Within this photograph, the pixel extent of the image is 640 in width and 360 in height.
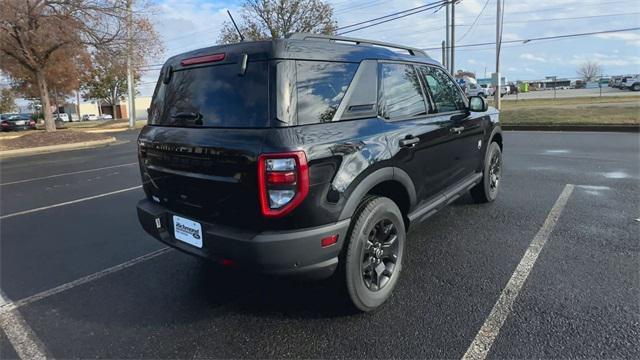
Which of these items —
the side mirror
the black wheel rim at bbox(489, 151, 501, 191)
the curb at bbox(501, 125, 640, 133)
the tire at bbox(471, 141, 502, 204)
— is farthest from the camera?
the curb at bbox(501, 125, 640, 133)

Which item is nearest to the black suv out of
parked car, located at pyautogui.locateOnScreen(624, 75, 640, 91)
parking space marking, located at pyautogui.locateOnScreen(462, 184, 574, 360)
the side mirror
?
parking space marking, located at pyautogui.locateOnScreen(462, 184, 574, 360)

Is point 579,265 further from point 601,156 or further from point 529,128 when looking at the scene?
point 529,128

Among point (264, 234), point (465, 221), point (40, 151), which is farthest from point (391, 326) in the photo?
point (40, 151)

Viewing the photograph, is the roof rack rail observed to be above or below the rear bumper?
above

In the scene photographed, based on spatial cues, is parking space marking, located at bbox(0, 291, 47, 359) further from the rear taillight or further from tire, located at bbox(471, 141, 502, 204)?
tire, located at bbox(471, 141, 502, 204)

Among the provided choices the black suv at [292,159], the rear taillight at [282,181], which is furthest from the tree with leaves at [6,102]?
the rear taillight at [282,181]

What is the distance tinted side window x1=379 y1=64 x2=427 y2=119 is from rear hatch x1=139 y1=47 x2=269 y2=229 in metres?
1.09

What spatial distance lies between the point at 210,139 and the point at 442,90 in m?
2.56

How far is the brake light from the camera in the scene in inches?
109

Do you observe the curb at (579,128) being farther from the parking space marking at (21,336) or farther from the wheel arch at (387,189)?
the parking space marking at (21,336)

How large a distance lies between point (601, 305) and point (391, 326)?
149 cm

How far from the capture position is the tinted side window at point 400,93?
10.5ft

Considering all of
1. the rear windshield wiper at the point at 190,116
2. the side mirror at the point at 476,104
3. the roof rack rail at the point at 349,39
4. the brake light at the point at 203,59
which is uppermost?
the roof rack rail at the point at 349,39

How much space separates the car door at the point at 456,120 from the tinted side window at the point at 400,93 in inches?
9.9
